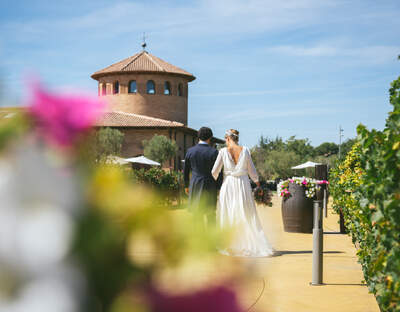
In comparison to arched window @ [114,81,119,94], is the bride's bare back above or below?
below

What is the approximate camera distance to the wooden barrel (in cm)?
1257

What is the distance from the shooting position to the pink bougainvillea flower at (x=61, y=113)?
0.62 m

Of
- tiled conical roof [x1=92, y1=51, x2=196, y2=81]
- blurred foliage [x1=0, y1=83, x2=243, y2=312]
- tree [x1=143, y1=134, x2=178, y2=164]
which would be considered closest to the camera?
blurred foliage [x1=0, y1=83, x2=243, y2=312]

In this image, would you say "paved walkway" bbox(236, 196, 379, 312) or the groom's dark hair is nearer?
"paved walkway" bbox(236, 196, 379, 312)

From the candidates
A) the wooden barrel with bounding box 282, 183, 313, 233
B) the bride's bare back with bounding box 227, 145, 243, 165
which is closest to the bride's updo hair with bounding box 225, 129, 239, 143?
the bride's bare back with bounding box 227, 145, 243, 165

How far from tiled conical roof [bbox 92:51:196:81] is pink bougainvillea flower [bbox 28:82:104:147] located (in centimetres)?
5647

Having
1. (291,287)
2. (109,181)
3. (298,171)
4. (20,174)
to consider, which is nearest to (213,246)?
(109,181)

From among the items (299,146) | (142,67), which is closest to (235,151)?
(142,67)

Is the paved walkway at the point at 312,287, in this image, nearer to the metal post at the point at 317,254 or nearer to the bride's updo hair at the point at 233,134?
the metal post at the point at 317,254

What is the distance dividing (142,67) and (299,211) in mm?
46573

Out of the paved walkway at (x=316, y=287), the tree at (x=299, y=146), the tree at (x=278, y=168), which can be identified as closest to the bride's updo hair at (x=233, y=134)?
the paved walkway at (x=316, y=287)

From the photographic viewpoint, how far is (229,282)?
0.65 meters

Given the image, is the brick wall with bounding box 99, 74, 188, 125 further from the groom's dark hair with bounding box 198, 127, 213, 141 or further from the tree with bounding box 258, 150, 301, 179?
the groom's dark hair with bounding box 198, 127, 213, 141

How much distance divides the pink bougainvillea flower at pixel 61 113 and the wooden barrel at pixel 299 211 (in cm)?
1216
